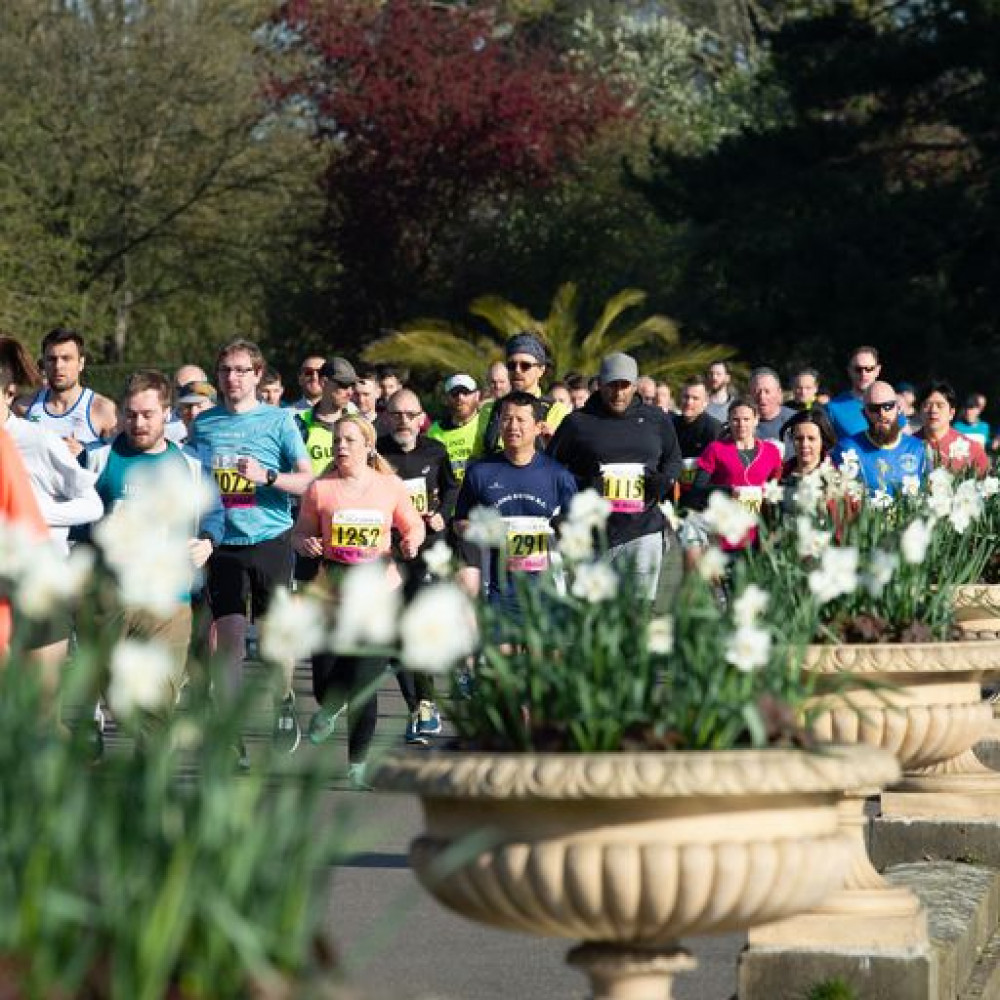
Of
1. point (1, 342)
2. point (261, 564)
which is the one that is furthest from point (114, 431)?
point (1, 342)

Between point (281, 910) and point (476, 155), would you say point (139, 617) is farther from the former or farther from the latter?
point (476, 155)

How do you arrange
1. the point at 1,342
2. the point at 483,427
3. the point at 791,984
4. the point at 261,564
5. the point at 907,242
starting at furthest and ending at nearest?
the point at 907,242, the point at 483,427, the point at 261,564, the point at 1,342, the point at 791,984

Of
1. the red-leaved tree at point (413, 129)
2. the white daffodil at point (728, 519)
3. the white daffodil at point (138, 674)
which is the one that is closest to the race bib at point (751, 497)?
the white daffodil at point (728, 519)

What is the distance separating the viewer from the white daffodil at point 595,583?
5.29m

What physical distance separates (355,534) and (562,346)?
2891cm

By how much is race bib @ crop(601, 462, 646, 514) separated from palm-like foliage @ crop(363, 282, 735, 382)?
25.3 meters

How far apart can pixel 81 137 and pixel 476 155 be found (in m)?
6.82

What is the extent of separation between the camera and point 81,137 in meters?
46.2

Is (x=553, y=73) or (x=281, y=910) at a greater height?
(x=553, y=73)

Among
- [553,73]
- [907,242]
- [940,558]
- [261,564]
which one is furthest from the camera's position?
[553,73]

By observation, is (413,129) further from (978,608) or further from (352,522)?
(978,608)

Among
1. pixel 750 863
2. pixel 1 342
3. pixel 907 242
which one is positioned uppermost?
pixel 907 242

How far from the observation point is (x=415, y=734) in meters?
12.7

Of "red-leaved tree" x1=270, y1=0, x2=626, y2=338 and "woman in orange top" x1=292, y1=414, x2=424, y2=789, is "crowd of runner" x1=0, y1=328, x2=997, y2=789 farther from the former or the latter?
"red-leaved tree" x1=270, y1=0, x2=626, y2=338
